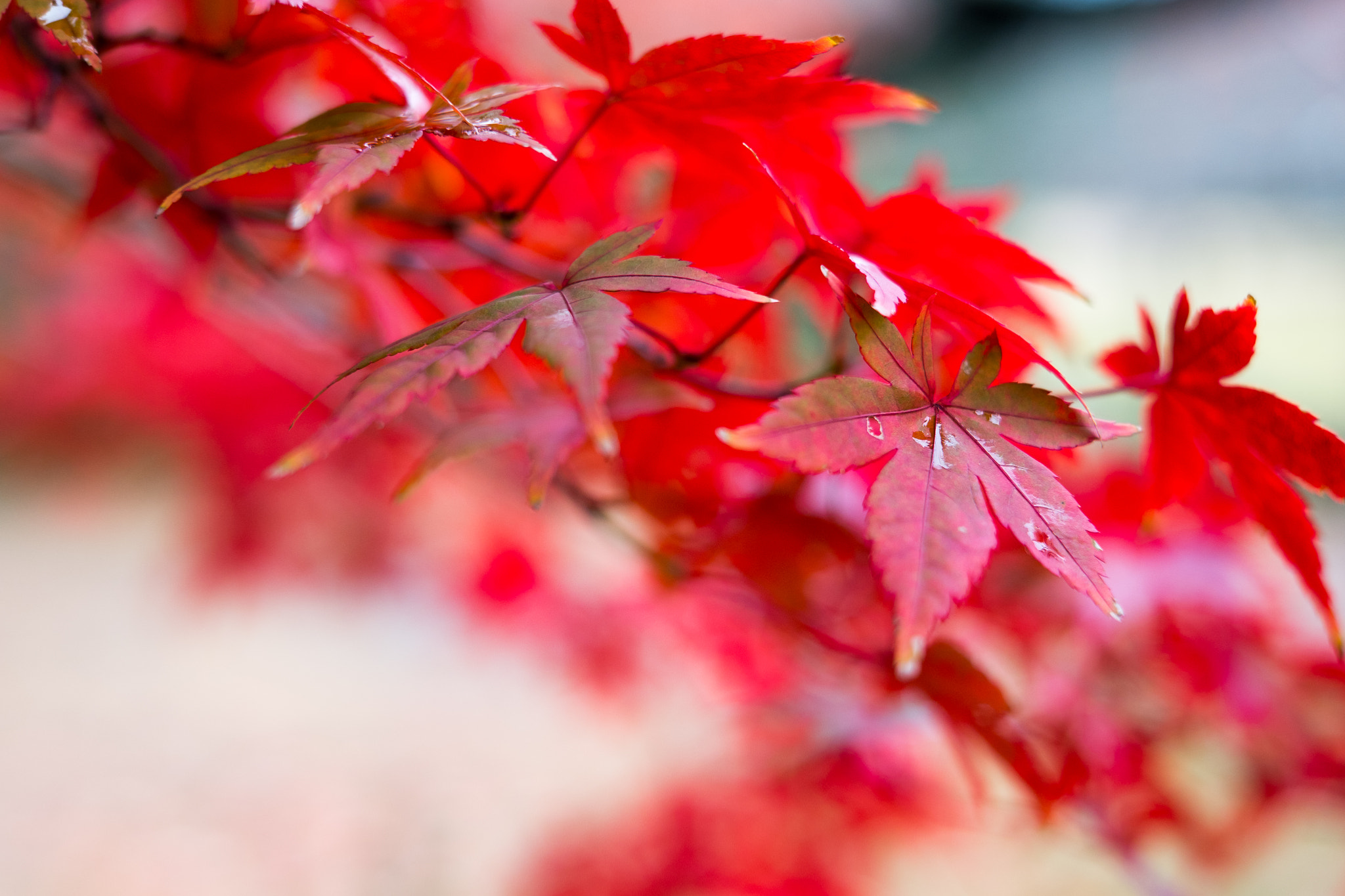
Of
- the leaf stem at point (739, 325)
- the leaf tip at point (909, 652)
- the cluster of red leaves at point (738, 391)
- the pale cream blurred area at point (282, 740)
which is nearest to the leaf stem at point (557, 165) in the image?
the cluster of red leaves at point (738, 391)

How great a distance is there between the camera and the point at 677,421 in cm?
52

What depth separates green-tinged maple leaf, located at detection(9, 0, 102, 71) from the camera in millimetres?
298


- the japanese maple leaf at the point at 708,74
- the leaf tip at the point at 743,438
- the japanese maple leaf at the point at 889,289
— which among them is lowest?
the leaf tip at the point at 743,438

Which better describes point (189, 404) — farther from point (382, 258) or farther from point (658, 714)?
point (658, 714)

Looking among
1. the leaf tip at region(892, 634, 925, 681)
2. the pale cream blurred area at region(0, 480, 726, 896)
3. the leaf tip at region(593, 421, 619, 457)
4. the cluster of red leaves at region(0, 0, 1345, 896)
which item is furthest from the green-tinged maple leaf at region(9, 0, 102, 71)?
the pale cream blurred area at region(0, 480, 726, 896)

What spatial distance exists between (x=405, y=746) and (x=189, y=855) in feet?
1.53

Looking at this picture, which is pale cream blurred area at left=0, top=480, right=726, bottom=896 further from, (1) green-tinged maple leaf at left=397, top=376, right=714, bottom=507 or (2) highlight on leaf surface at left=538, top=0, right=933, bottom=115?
(2) highlight on leaf surface at left=538, top=0, right=933, bottom=115

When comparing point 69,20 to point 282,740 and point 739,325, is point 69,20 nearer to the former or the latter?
point 739,325

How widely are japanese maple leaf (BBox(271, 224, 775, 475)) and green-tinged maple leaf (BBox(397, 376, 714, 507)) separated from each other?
3.5 inches

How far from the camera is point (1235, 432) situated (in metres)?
0.37

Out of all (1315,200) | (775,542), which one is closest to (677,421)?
(775,542)

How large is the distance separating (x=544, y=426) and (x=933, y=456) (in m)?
0.23

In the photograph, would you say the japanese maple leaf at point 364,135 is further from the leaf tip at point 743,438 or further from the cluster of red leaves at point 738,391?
the leaf tip at point 743,438

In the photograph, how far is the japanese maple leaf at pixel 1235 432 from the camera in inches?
13.1
